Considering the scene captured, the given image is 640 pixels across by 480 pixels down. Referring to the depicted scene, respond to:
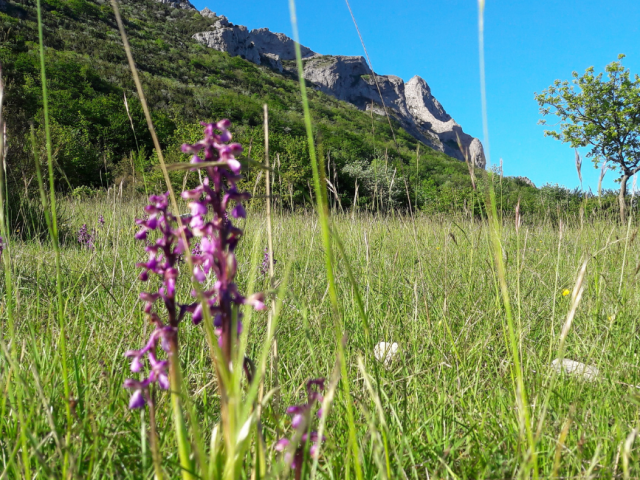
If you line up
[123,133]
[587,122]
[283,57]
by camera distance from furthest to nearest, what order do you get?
[283,57], [123,133], [587,122]

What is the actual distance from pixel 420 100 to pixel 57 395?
13350cm

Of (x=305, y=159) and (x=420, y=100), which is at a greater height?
(x=420, y=100)

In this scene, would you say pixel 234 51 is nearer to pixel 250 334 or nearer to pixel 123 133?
pixel 123 133

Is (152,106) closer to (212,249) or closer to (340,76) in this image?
(212,249)

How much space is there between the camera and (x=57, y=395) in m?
1.17

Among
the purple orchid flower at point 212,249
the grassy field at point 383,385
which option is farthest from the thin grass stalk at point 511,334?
the purple orchid flower at point 212,249

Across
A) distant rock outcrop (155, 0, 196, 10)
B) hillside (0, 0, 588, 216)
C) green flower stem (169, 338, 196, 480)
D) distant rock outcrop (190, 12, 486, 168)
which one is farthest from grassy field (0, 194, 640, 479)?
distant rock outcrop (155, 0, 196, 10)

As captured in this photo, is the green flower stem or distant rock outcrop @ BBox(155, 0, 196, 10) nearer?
the green flower stem

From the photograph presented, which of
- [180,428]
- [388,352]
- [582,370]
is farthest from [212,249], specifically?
[582,370]

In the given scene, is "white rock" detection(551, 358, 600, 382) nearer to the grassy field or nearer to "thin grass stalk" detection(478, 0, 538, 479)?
the grassy field

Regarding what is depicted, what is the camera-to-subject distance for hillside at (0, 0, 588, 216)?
690 inches

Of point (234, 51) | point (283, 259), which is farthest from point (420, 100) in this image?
point (283, 259)

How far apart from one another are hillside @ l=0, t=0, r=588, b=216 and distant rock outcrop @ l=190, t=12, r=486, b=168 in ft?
27.1

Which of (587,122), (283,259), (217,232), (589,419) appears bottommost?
(589,419)
